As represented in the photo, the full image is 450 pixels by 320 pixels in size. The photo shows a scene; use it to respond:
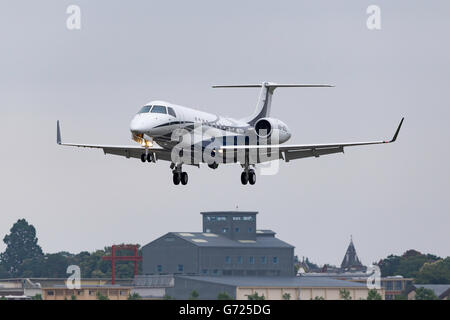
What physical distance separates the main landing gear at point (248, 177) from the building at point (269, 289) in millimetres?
51750

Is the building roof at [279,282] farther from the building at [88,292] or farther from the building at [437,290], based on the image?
the building at [88,292]

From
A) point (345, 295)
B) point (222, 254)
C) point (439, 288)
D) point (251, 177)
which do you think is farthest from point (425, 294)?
point (251, 177)

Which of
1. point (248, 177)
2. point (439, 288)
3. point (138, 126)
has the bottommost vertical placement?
point (439, 288)

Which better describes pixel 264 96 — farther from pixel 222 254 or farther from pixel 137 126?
pixel 222 254

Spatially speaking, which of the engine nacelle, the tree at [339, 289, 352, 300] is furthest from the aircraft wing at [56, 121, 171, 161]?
the tree at [339, 289, 352, 300]

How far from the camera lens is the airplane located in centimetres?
6244

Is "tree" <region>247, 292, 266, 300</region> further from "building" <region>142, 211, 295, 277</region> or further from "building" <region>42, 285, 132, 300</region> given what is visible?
"building" <region>142, 211, 295, 277</region>

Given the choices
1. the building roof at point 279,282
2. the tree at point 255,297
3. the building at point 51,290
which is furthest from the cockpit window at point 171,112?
the building at point 51,290

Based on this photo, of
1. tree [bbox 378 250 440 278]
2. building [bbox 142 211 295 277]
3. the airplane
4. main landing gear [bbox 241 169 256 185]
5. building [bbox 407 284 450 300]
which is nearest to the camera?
the airplane

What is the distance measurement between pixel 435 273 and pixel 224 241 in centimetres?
3071

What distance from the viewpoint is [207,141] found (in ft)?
221
